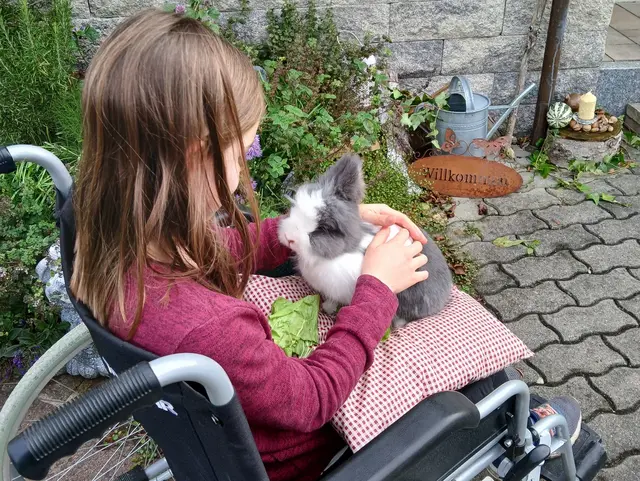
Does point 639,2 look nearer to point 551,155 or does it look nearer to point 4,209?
point 551,155

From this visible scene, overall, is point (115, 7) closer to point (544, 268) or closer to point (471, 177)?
point (471, 177)

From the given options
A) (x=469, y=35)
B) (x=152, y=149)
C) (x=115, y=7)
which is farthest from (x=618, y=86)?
(x=152, y=149)

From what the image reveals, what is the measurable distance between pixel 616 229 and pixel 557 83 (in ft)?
4.31

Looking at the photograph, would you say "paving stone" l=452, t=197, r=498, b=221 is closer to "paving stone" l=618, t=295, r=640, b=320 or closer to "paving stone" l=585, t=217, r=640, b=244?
"paving stone" l=585, t=217, r=640, b=244

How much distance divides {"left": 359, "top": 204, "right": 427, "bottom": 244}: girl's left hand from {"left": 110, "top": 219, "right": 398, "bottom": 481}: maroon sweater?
0.34m

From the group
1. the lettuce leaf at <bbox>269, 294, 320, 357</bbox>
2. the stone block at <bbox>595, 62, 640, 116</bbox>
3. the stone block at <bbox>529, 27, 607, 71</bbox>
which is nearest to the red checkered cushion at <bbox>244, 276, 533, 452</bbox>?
the lettuce leaf at <bbox>269, 294, 320, 357</bbox>

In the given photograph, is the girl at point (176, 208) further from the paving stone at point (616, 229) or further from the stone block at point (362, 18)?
the stone block at point (362, 18)

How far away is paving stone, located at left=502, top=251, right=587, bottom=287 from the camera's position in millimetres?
2904

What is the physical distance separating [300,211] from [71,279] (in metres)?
0.65

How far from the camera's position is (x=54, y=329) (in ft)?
7.94

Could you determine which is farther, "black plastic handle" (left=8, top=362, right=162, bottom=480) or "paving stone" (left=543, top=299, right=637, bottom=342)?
"paving stone" (left=543, top=299, right=637, bottom=342)

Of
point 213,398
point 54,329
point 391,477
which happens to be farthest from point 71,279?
point 54,329

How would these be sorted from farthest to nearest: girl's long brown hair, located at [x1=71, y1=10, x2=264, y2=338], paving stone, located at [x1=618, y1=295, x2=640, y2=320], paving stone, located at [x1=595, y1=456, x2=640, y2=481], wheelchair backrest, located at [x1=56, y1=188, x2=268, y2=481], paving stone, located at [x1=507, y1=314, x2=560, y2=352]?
paving stone, located at [x1=618, y1=295, x2=640, y2=320] → paving stone, located at [x1=507, y1=314, x2=560, y2=352] → paving stone, located at [x1=595, y1=456, x2=640, y2=481] → girl's long brown hair, located at [x1=71, y1=10, x2=264, y2=338] → wheelchair backrest, located at [x1=56, y1=188, x2=268, y2=481]

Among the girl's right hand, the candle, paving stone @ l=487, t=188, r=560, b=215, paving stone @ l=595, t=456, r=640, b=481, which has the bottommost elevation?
paving stone @ l=595, t=456, r=640, b=481
